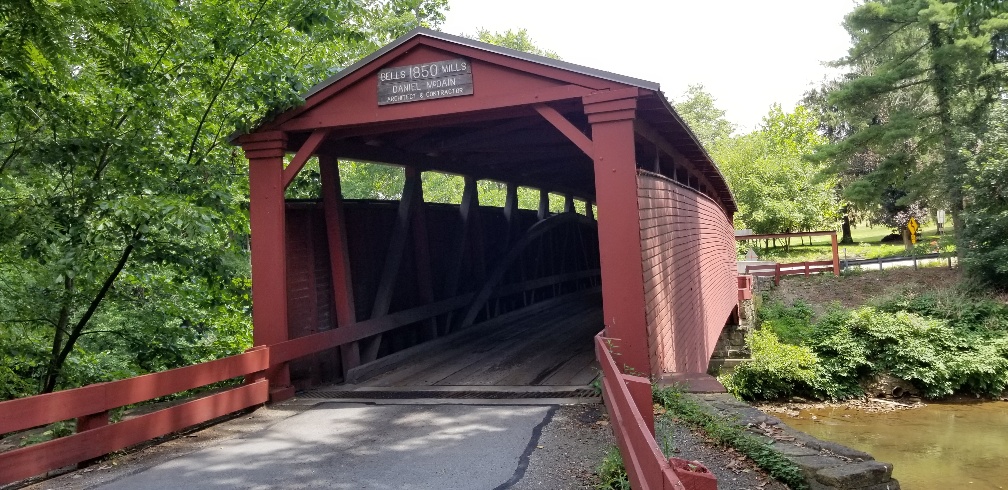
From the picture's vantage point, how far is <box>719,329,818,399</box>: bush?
1862cm

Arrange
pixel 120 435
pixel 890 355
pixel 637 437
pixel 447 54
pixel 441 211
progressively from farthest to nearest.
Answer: pixel 890 355 → pixel 441 211 → pixel 447 54 → pixel 120 435 → pixel 637 437

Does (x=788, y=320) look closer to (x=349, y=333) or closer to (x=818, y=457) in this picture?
(x=349, y=333)

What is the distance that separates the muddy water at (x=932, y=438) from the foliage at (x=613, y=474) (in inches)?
378

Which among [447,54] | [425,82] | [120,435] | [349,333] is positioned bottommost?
[120,435]

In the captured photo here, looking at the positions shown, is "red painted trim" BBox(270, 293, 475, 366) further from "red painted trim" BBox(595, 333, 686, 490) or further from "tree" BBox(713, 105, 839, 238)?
"tree" BBox(713, 105, 839, 238)

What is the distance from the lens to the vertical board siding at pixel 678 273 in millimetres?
6926

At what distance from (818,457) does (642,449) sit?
2.91 metres

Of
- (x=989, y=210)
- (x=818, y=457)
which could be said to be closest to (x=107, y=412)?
(x=818, y=457)

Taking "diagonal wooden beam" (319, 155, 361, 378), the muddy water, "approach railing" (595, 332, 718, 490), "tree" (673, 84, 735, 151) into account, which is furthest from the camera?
"tree" (673, 84, 735, 151)

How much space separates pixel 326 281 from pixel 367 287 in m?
0.88

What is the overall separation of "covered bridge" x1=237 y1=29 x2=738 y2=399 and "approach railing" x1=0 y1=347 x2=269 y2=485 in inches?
28.0

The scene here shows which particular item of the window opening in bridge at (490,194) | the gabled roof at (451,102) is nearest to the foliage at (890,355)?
the gabled roof at (451,102)

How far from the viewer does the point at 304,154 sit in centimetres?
723

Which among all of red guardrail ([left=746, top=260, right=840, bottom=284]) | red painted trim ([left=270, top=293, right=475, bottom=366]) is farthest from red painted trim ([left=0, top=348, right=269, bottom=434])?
red guardrail ([left=746, top=260, right=840, bottom=284])
